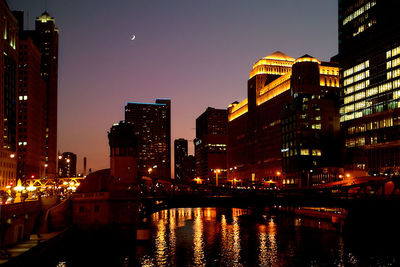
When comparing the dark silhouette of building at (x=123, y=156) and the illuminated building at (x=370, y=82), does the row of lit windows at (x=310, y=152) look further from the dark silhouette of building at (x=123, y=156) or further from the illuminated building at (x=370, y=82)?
the dark silhouette of building at (x=123, y=156)

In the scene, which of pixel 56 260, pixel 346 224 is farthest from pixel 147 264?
pixel 346 224

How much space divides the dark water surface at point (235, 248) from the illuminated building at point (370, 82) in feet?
237

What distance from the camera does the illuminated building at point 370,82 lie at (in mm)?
154500

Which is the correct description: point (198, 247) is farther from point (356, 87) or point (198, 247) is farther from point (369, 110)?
point (356, 87)

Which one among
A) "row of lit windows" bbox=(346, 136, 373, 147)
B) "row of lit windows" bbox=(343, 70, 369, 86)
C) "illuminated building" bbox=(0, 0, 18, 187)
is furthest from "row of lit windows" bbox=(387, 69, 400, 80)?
"illuminated building" bbox=(0, 0, 18, 187)

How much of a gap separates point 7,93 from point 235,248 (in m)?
143

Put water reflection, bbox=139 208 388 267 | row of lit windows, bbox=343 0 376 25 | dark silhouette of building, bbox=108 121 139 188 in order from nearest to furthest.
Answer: water reflection, bbox=139 208 388 267 → dark silhouette of building, bbox=108 121 139 188 → row of lit windows, bbox=343 0 376 25

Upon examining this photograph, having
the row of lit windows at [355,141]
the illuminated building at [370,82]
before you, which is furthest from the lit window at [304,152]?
the row of lit windows at [355,141]

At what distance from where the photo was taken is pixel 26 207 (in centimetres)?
6856

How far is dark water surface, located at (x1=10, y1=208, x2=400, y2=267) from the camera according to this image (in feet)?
208

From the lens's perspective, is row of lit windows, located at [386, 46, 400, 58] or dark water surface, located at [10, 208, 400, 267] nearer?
dark water surface, located at [10, 208, 400, 267]

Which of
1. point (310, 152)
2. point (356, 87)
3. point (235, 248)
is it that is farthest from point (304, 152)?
point (235, 248)

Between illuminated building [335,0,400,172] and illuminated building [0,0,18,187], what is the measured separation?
5161 inches

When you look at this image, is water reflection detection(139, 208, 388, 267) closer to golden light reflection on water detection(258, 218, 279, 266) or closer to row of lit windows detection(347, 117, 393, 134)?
golden light reflection on water detection(258, 218, 279, 266)
